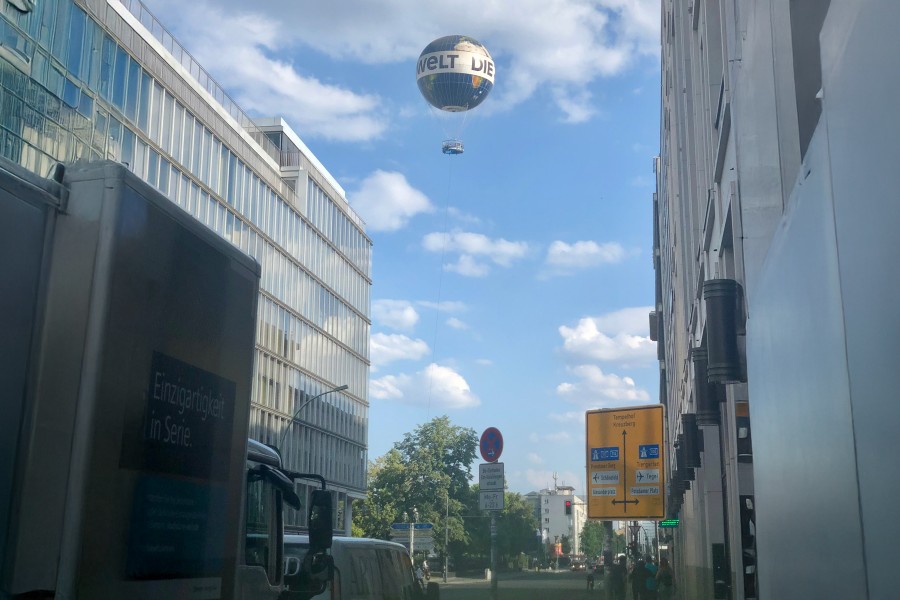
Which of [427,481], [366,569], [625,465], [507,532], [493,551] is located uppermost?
[427,481]

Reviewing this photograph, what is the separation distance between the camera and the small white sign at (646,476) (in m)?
21.7

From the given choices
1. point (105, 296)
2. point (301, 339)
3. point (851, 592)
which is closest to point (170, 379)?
point (105, 296)

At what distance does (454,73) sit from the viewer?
3984cm

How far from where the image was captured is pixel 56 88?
4.70m

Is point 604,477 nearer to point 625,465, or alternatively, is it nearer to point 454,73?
point 625,465

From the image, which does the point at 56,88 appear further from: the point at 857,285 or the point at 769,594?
the point at 769,594

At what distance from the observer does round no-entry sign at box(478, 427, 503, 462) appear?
15.1 metres

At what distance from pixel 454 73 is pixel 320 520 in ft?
115

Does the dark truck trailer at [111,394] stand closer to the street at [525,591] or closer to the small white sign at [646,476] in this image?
the small white sign at [646,476]

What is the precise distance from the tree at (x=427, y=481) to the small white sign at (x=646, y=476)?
60772 mm

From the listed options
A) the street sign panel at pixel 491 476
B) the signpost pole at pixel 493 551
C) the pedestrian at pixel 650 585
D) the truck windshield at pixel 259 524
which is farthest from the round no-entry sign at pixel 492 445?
the pedestrian at pixel 650 585

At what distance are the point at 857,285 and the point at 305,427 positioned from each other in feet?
204

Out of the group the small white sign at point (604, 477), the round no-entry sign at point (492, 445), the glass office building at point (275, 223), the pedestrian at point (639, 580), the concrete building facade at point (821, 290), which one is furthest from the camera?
the glass office building at point (275, 223)

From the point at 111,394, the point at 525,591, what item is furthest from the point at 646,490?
the point at 111,394
